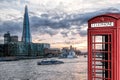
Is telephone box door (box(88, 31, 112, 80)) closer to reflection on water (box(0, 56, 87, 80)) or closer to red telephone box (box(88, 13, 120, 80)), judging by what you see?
red telephone box (box(88, 13, 120, 80))

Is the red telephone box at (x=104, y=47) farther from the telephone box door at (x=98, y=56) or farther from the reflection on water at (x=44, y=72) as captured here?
the reflection on water at (x=44, y=72)

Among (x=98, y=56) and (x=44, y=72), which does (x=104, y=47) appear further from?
(x=44, y=72)

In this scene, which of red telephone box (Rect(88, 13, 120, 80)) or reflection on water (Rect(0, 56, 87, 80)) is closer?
red telephone box (Rect(88, 13, 120, 80))

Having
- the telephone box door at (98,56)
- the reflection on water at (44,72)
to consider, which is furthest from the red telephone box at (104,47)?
the reflection on water at (44,72)

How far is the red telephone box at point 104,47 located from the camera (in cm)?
244

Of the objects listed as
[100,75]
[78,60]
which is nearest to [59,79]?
[100,75]

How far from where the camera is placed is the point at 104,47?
2.57m

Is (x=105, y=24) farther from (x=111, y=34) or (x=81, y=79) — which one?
(x=81, y=79)

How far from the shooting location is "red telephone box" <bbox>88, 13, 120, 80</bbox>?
2441 millimetres

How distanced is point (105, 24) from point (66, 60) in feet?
102

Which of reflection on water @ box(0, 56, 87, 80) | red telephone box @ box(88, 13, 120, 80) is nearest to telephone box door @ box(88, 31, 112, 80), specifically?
red telephone box @ box(88, 13, 120, 80)

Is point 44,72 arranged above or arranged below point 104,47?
below

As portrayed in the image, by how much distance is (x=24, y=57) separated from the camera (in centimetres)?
2759

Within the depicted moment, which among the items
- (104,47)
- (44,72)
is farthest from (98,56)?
(44,72)
